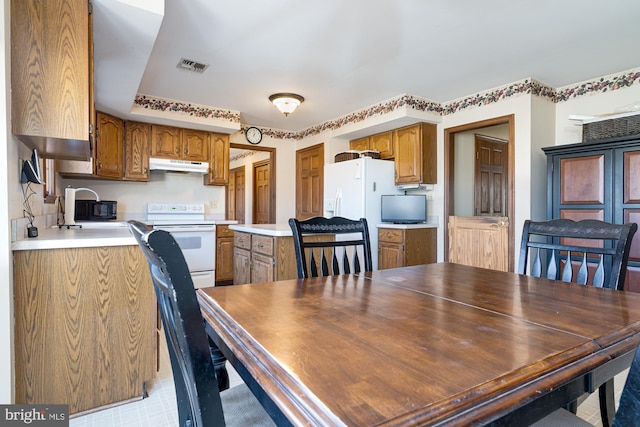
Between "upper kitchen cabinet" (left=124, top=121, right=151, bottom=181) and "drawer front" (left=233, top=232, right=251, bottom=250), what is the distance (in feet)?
5.35

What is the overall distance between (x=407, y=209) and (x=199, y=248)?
254cm

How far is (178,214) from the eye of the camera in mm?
4527

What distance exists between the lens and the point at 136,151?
4066mm

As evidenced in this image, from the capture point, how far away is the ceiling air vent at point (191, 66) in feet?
9.64

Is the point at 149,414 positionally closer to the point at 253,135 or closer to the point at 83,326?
the point at 83,326

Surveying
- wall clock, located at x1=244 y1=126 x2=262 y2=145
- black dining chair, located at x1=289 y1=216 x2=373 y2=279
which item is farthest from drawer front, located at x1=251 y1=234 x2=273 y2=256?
wall clock, located at x1=244 y1=126 x2=262 y2=145

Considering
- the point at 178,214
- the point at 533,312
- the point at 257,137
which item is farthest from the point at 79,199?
the point at 533,312

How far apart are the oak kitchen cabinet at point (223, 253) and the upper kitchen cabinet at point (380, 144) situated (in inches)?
86.7

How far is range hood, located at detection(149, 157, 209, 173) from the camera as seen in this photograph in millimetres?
4110

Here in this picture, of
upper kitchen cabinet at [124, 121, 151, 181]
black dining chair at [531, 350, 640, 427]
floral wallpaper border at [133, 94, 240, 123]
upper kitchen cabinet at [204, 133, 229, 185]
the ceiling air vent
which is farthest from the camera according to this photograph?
upper kitchen cabinet at [204, 133, 229, 185]

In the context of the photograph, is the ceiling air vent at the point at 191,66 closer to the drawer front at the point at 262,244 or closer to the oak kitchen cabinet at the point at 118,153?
the oak kitchen cabinet at the point at 118,153

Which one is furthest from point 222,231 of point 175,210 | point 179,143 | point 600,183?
point 600,183

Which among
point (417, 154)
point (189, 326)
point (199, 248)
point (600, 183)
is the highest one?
point (417, 154)

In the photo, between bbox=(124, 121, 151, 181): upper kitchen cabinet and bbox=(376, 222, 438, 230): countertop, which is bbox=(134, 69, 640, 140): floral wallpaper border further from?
bbox=(376, 222, 438, 230): countertop
